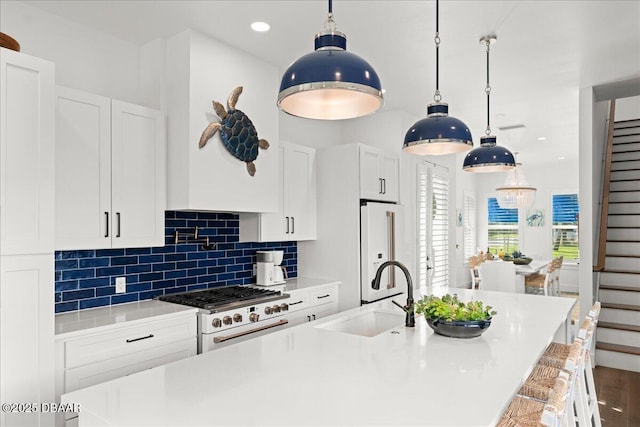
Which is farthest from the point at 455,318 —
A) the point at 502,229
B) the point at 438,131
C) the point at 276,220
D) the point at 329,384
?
the point at 502,229

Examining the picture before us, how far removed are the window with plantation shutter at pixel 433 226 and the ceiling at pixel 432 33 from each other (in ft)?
4.30

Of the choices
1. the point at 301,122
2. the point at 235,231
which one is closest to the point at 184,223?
the point at 235,231

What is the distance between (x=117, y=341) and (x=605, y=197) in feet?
17.9

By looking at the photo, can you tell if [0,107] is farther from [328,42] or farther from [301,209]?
[301,209]

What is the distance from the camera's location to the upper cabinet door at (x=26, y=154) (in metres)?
2.09

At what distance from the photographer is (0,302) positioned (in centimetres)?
204

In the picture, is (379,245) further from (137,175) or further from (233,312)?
(137,175)

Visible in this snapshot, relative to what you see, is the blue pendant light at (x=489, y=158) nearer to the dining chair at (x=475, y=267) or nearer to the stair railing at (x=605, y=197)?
the stair railing at (x=605, y=197)

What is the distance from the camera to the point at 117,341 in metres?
2.52

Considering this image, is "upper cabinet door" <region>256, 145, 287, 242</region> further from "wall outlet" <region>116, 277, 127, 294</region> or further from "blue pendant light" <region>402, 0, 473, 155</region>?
"blue pendant light" <region>402, 0, 473, 155</region>

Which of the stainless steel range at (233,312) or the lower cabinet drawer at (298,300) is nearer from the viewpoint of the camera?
the stainless steel range at (233,312)

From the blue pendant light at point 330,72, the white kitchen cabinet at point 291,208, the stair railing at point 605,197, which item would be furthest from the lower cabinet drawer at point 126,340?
the stair railing at point 605,197

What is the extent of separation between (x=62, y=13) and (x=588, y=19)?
3.51 m

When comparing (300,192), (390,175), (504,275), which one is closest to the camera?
(300,192)
